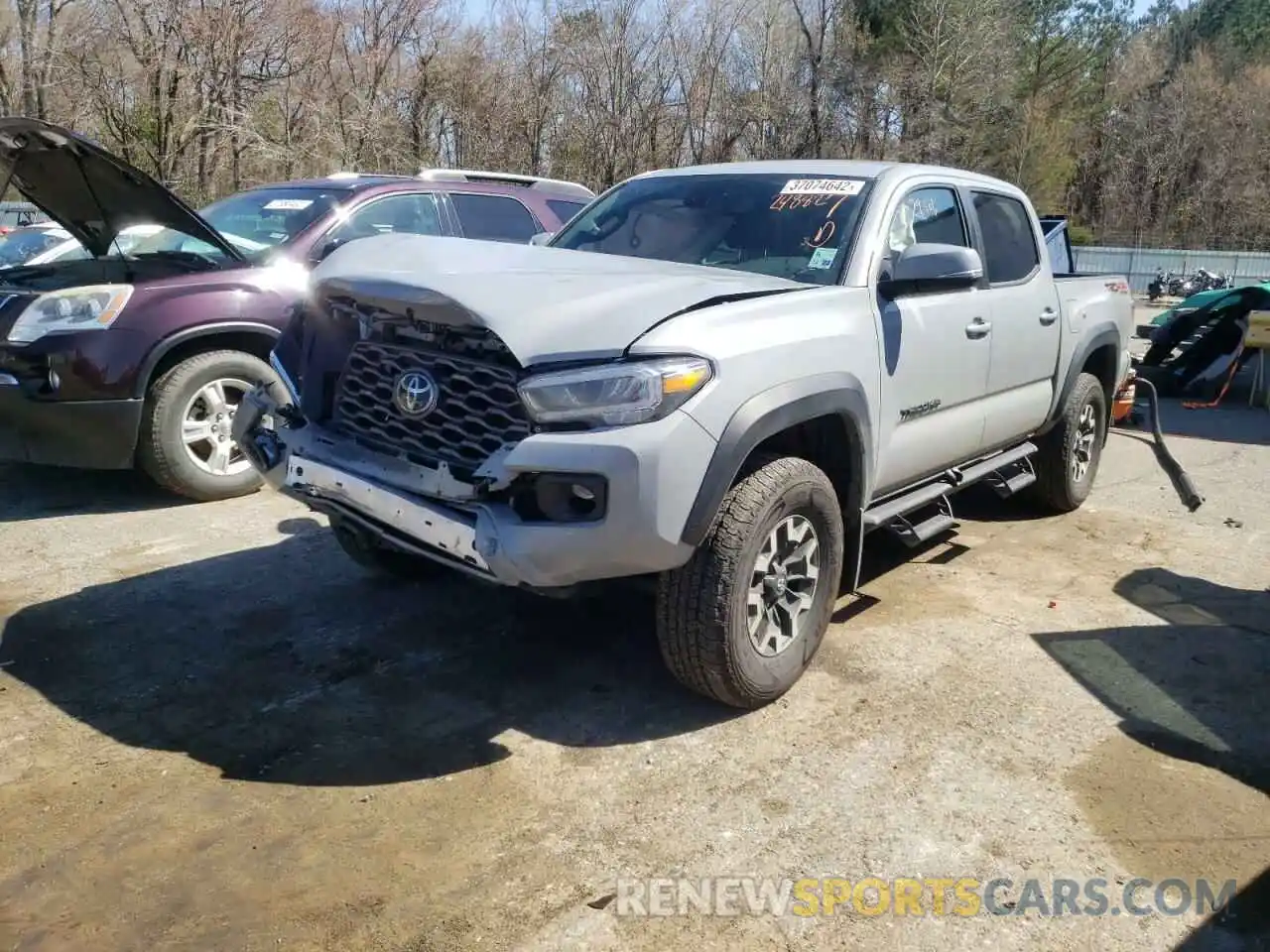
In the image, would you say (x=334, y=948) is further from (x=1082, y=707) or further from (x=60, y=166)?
(x=60, y=166)

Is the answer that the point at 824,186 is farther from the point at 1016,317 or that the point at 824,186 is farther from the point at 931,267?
the point at 1016,317

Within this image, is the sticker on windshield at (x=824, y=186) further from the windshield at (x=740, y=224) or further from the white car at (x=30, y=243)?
the white car at (x=30, y=243)

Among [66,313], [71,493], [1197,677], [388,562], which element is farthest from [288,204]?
[1197,677]

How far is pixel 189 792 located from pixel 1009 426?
13.1 feet

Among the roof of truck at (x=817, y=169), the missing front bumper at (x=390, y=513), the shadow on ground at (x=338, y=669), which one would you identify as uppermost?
the roof of truck at (x=817, y=169)

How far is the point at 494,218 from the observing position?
23.2 ft

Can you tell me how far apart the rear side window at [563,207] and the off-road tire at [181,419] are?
260 centimetres

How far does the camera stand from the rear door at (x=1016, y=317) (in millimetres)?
4879

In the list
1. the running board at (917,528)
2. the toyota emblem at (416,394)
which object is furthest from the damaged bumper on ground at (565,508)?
the running board at (917,528)

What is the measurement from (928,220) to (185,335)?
12.6 feet

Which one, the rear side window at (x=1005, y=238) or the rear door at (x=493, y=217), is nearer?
the rear side window at (x=1005, y=238)

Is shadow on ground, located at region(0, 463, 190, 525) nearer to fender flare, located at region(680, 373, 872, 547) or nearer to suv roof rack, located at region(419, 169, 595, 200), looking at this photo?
suv roof rack, located at region(419, 169, 595, 200)

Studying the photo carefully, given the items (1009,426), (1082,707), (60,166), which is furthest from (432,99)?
(1082,707)

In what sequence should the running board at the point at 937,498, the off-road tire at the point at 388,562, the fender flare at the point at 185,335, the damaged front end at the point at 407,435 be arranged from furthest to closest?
the fender flare at the point at 185,335, the off-road tire at the point at 388,562, the running board at the point at 937,498, the damaged front end at the point at 407,435
